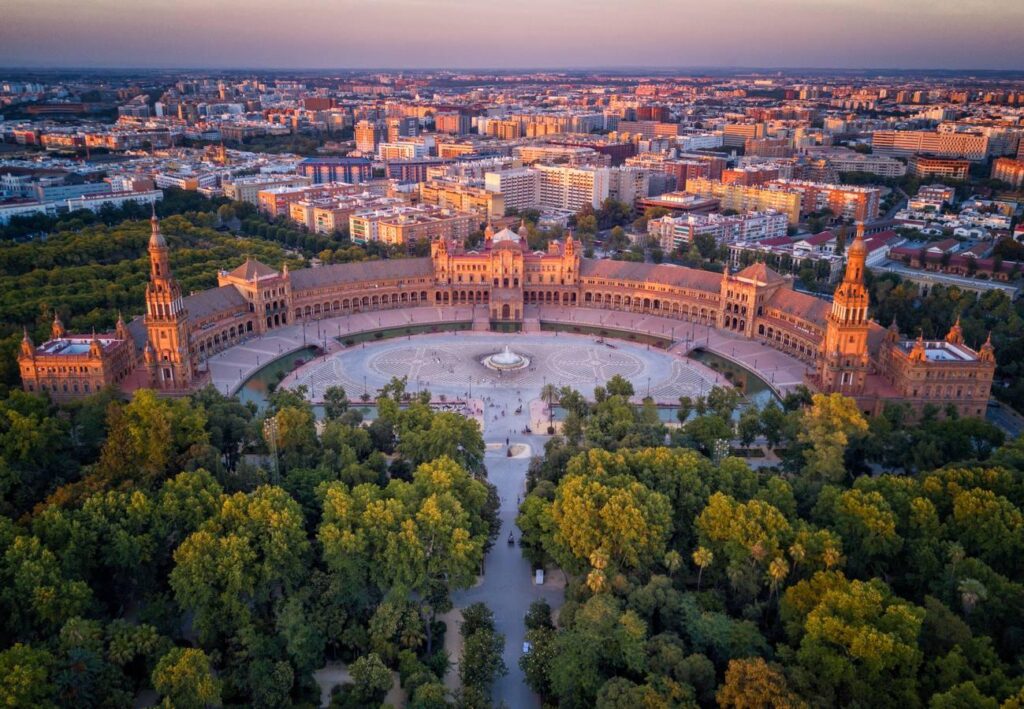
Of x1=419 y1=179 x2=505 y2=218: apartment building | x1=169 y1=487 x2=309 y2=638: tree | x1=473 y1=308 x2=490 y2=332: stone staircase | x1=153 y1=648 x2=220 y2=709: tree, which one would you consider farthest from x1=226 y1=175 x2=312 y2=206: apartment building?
x1=153 y1=648 x2=220 y2=709: tree

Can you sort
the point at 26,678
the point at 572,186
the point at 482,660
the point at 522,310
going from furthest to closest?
the point at 572,186 < the point at 522,310 < the point at 482,660 < the point at 26,678

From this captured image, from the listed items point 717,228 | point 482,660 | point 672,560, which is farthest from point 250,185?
point 482,660

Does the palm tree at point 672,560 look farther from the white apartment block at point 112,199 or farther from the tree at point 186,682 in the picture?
the white apartment block at point 112,199

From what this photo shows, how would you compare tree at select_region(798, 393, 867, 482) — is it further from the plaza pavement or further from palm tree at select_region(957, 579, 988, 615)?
the plaza pavement

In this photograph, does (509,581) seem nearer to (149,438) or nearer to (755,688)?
(755,688)

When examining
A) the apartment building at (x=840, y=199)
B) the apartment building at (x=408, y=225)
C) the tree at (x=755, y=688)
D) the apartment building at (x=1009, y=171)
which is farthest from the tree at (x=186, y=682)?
the apartment building at (x=1009, y=171)
